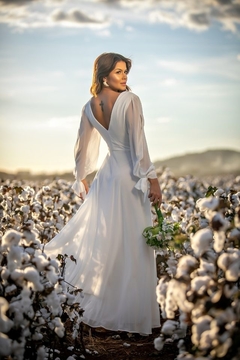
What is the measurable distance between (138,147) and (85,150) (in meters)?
0.82

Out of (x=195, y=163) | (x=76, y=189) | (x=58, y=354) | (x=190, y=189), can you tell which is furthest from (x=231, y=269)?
(x=195, y=163)

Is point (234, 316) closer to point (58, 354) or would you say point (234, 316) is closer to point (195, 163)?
point (58, 354)

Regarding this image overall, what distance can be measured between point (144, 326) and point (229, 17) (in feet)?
47.7

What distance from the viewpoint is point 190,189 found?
9.55m

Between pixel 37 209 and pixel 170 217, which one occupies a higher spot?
pixel 170 217

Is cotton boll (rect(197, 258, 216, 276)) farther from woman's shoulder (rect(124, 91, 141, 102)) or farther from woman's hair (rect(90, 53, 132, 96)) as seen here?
woman's hair (rect(90, 53, 132, 96))

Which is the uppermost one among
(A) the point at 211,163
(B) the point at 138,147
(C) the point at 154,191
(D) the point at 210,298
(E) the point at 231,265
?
(A) the point at 211,163

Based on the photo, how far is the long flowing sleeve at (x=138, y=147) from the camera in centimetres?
478

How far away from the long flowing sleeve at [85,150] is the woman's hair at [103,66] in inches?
14.3

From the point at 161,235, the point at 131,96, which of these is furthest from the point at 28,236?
the point at 131,96

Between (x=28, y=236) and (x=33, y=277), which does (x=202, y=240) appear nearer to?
(x=33, y=277)

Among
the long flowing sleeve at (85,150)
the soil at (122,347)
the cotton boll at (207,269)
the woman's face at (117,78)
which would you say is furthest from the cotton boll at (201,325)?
the long flowing sleeve at (85,150)

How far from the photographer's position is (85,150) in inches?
214

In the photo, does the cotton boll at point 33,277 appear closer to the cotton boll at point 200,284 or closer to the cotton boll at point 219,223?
the cotton boll at point 200,284
